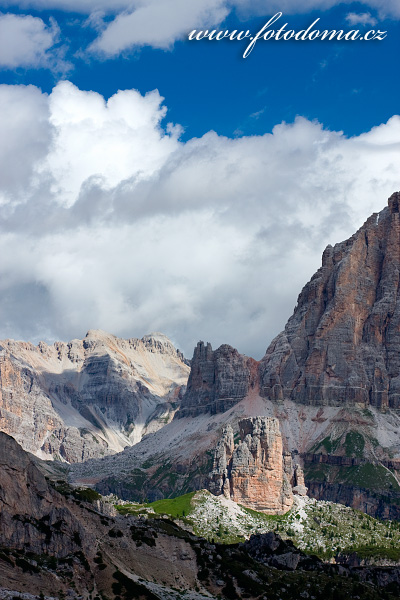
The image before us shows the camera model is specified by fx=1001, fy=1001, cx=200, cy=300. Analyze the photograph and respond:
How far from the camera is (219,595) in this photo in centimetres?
16875

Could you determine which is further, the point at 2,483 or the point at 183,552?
the point at 183,552

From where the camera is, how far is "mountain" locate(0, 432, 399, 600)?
455 ft

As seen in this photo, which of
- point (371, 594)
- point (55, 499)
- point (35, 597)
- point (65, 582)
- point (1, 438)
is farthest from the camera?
point (371, 594)

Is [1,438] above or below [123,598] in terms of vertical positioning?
above

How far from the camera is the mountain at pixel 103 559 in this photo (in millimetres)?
138750

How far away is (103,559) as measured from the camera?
511 feet

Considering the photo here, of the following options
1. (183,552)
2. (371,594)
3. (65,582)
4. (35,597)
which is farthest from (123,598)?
(371,594)

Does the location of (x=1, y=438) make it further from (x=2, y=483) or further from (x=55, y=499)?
(x=55, y=499)

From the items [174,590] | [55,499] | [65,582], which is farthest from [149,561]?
[65,582]

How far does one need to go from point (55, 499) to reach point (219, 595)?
32774 millimetres

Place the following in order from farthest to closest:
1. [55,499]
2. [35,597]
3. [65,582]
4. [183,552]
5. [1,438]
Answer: [183,552] < [55,499] < [1,438] < [65,582] < [35,597]

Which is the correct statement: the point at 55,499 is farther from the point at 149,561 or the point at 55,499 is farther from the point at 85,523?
the point at 149,561

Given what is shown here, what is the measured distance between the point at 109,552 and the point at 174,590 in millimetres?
12315

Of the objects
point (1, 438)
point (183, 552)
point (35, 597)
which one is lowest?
point (35, 597)
